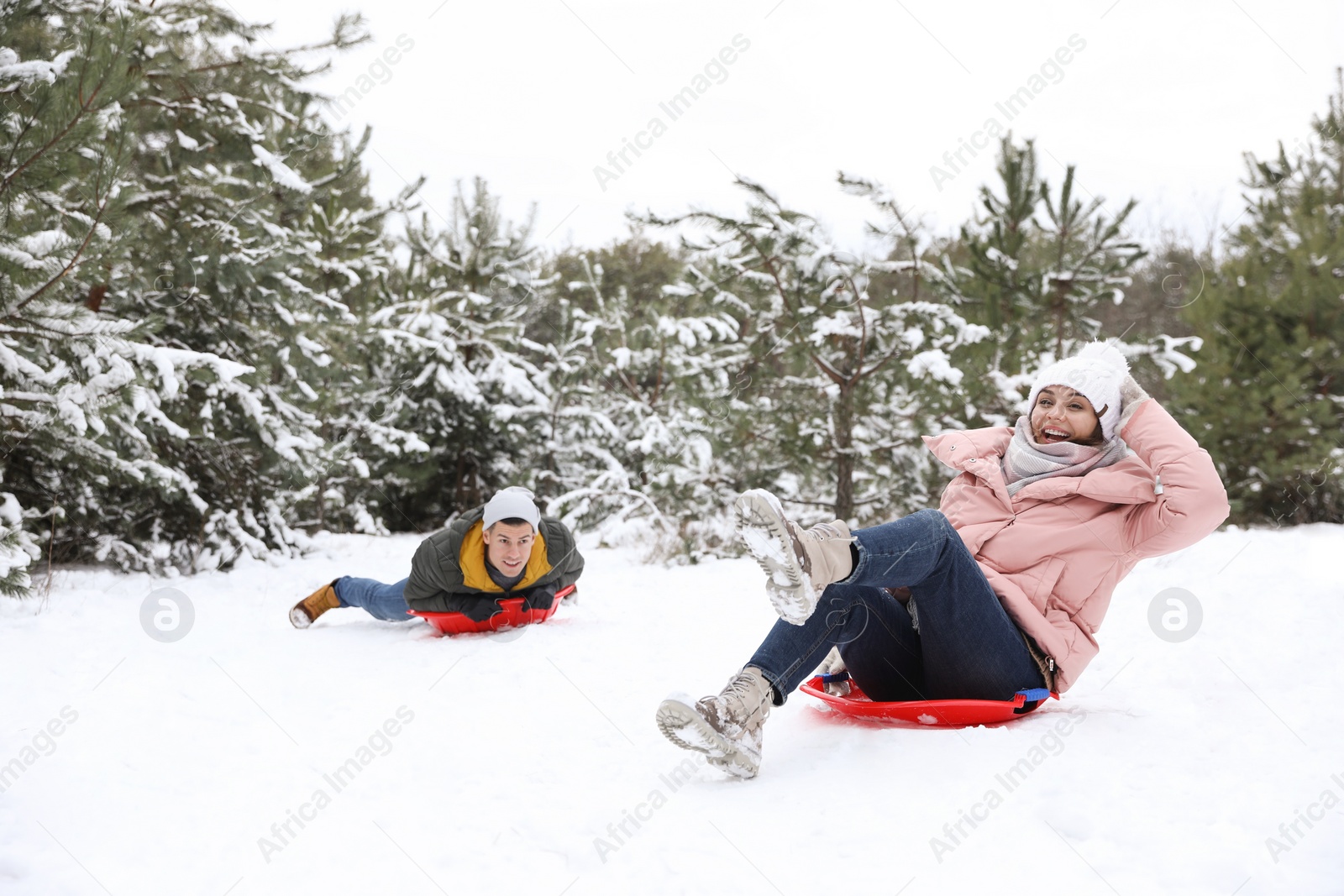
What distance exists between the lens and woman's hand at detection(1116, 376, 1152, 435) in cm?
225

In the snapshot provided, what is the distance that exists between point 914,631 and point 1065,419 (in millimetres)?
700

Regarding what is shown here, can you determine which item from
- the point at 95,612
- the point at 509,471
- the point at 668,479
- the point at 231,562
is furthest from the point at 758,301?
the point at 95,612

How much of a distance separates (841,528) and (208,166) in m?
6.58

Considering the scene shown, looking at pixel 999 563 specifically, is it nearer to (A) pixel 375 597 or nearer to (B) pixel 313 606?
(A) pixel 375 597

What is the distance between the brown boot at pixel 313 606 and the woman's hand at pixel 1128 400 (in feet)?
10.4

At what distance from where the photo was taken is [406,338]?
26.8 ft

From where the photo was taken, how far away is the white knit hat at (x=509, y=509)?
346 centimetres

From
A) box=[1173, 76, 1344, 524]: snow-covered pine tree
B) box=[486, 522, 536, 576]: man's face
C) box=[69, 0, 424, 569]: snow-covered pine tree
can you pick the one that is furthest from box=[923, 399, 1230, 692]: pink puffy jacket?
box=[1173, 76, 1344, 524]: snow-covered pine tree

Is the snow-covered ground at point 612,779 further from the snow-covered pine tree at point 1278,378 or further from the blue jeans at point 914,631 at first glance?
the snow-covered pine tree at point 1278,378

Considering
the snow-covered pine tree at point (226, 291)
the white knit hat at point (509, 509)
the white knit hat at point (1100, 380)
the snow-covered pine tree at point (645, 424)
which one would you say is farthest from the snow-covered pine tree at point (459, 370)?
the white knit hat at point (1100, 380)

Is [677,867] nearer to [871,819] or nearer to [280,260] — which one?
[871,819]

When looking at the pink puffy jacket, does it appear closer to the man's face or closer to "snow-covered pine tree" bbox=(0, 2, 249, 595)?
the man's face

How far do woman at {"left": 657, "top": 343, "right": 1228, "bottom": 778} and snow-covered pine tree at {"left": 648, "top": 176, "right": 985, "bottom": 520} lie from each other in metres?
3.52

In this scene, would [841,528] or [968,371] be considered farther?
[968,371]
